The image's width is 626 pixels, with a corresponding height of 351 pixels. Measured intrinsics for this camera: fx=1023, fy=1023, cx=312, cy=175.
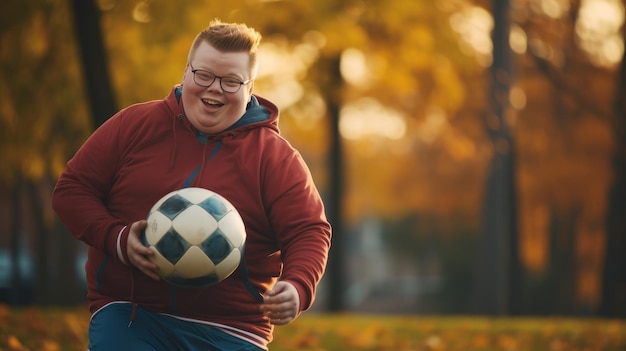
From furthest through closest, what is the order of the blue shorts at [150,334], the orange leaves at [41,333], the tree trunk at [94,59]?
the tree trunk at [94,59]
the orange leaves at [41,333]
the blue shorts at [150,334]

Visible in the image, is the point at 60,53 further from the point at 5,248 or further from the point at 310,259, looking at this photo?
the point at 5,248

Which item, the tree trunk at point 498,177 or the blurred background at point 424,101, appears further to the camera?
the tree trunk at point 498,177

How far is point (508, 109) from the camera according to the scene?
52.1 ft

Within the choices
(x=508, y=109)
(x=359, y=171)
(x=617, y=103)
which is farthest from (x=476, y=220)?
(x=508, y=109)

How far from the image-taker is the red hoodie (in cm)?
387

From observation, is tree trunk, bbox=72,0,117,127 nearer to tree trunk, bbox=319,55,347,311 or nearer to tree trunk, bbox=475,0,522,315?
tree trunk, bbox=475,0,522,315

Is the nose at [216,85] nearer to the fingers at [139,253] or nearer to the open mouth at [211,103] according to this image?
the open mouth at [211,103]

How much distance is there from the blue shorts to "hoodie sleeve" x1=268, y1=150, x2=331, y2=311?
1.22 ft

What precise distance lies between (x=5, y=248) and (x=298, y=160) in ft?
148

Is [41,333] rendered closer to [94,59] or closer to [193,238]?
[94,59]

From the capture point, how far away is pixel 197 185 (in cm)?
394

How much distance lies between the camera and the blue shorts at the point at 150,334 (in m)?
3.79

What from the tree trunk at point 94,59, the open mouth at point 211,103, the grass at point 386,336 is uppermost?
the open mouth at point 211,103

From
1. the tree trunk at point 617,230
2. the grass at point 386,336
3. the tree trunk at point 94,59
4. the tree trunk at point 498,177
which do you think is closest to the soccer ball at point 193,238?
the grass at point 386,336
